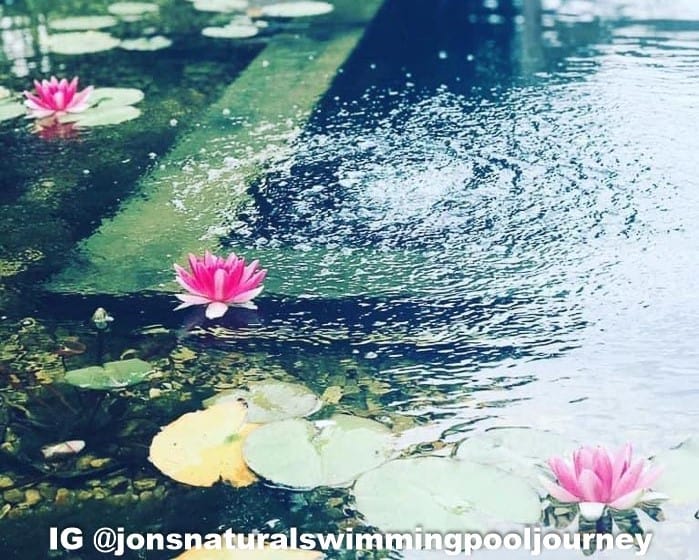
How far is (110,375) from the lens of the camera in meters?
1.44

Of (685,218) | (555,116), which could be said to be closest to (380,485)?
(685,218)

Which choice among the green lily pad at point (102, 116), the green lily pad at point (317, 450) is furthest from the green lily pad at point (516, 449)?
the green lily pad at point (102, 116)

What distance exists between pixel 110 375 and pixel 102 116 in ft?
4.55

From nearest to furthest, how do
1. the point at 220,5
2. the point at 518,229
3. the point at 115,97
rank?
the point at 518,229 → the point at 115,97 → the point at 220,5

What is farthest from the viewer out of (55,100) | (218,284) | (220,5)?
(220,5)

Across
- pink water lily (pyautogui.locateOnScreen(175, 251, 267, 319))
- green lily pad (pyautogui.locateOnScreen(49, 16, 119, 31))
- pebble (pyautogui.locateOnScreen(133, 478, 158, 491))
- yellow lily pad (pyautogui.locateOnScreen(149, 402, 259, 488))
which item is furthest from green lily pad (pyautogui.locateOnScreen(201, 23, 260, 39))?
pebble (pyautogui.locateOnScreen(133, 478, 158, 491))

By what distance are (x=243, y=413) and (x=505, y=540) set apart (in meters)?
0.44

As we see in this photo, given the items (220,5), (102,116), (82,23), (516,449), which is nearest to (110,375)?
(516,449)

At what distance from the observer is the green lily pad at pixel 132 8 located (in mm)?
3844

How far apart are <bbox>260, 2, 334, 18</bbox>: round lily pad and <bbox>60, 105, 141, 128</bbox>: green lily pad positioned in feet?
4.10

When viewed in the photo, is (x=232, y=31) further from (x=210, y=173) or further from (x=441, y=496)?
(x=441, y=496)

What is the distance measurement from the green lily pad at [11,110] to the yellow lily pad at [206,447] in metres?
1.65

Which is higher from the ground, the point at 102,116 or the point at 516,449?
the point at 102,116

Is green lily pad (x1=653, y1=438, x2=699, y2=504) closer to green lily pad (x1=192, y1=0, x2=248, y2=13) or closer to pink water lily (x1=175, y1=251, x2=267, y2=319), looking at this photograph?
pink water lily (x1=175, y1=251, x2=267, y2=319)
